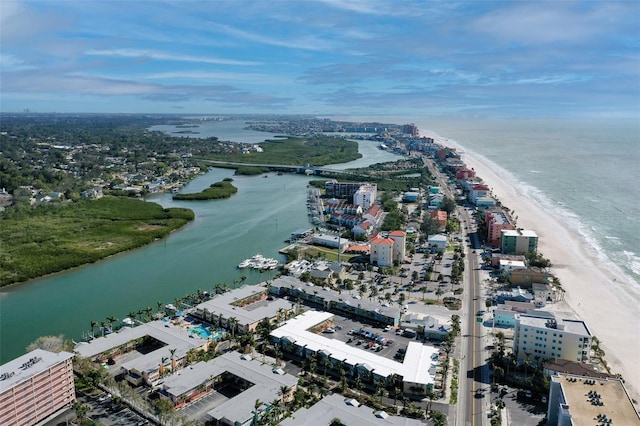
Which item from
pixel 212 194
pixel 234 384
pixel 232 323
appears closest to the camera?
pixel 234 384

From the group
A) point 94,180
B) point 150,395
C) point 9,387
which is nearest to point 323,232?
point 150,395

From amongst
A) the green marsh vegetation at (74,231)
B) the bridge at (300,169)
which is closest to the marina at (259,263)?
the green marsh vegetation at (74,231)

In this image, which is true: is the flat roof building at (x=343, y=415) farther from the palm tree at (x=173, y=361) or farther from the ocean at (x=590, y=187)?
the ocean at (x=590, y=187)

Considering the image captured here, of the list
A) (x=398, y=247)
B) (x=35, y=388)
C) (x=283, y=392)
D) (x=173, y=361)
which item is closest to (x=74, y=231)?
(x=173, y=361)

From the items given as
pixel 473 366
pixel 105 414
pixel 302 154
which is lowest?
pixel 105 414

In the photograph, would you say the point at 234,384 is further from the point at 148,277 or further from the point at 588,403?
the point at 148,277

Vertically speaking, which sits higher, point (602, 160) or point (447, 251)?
point (602, 160)

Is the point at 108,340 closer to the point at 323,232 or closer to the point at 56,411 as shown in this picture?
the point at 56,411

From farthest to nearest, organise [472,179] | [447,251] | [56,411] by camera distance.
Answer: [472,179]
[447,251]
[56,411]
